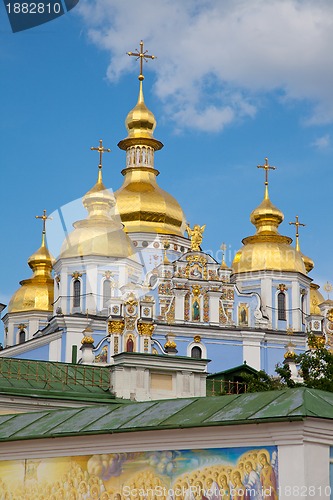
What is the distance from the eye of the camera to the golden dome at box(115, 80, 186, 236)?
5688 cm

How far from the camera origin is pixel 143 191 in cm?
5797

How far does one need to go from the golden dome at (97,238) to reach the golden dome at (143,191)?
2401 mm

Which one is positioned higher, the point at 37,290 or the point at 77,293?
the point at 37,290

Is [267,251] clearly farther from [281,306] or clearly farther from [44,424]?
[44,424]

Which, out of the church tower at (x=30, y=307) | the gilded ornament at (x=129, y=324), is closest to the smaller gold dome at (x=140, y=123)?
the church tower at (x=30, y=307)

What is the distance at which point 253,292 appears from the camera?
52531 mm

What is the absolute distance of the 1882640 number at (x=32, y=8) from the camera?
1603 cm

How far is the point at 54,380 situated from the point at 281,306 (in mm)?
28046

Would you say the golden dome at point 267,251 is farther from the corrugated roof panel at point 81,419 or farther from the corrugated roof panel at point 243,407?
the corrugated roof panel at point 243,407

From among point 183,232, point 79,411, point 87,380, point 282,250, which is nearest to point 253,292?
point 282,250

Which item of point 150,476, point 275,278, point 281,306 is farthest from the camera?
point 275,278

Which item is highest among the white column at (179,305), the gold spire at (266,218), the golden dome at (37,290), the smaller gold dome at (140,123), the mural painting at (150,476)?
the smaller gold dome at (140,123)

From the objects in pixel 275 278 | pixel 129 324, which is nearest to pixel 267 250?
pixel 275 278

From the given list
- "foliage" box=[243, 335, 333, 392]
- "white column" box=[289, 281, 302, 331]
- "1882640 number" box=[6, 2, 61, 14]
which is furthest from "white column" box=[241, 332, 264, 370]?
"1882640 number" box=[6, 2, 61, 14]
